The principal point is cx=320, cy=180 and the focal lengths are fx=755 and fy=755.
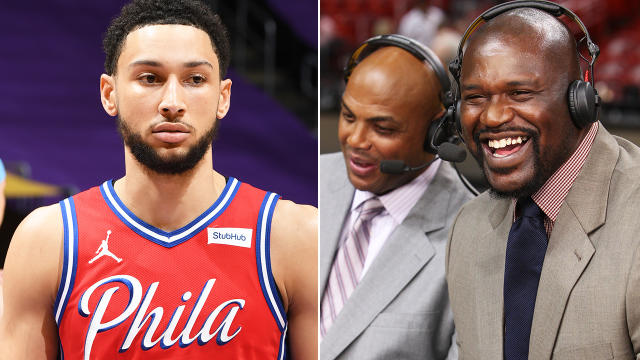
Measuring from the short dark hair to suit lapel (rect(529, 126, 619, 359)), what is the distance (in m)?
A: 0.78

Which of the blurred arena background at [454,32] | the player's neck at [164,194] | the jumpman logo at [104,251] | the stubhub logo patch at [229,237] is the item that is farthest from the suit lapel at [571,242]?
the blurred arena background at [454,32]

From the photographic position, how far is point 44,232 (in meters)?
1.55

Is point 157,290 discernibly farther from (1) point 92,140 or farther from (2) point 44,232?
(1) point 92,140

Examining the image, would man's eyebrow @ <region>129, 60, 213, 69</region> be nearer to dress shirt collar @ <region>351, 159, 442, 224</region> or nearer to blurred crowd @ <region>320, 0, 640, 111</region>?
dress shirt collar @ <region>351, 159, 442, 224</region>

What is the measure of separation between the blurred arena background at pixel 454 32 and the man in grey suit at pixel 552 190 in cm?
280

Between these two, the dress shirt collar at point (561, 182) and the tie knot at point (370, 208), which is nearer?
the dress shirt collar at point (561, 182)

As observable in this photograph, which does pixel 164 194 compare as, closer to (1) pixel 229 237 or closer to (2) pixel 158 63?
(1) pixel 229 237

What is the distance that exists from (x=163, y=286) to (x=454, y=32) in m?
4.77

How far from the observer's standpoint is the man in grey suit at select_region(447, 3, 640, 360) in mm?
1432

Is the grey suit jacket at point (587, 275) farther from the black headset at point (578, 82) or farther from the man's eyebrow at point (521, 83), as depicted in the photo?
the man's eyebrow at point (521, 83)

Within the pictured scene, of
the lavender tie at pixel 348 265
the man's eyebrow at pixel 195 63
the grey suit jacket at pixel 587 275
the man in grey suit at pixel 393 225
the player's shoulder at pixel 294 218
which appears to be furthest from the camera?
the lavender tie at pixel 348 265

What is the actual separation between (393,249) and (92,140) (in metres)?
0.81

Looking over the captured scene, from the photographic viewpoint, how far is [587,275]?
1460mm

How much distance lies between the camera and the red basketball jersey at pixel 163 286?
1534 mm
